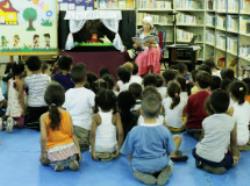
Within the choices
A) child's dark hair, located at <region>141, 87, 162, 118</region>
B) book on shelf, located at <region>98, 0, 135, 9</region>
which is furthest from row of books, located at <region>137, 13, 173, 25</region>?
child's dark hair, located at <region>141, 87, 162, 118</region>

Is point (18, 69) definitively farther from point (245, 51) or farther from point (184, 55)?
point (184, 55)

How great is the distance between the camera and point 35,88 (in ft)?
16.0

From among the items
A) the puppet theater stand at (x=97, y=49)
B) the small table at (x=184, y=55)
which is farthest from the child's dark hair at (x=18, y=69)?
the small table at (x=184, y=55)

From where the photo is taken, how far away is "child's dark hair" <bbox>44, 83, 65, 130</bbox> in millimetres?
3615

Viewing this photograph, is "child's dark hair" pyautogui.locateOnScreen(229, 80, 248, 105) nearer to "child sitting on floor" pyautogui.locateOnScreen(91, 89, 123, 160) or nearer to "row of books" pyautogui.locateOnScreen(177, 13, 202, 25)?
"child sitting on floor" pyautogui.locateOnScreen(91, 89, 123, 160)

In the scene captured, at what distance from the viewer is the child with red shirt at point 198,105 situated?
14.9 ft

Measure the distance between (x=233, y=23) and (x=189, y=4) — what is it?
5.89ft

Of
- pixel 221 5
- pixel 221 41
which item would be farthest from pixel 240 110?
pixel 221 5

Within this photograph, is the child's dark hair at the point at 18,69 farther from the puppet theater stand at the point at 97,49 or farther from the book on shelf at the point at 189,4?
the book on shelf at the point at 189,4

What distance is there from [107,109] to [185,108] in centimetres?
116

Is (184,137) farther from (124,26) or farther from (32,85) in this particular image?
(124,26)

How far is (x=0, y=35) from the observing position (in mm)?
7020

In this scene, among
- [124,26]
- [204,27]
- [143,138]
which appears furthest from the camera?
[204,27]

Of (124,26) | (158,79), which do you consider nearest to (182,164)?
(158,79)
